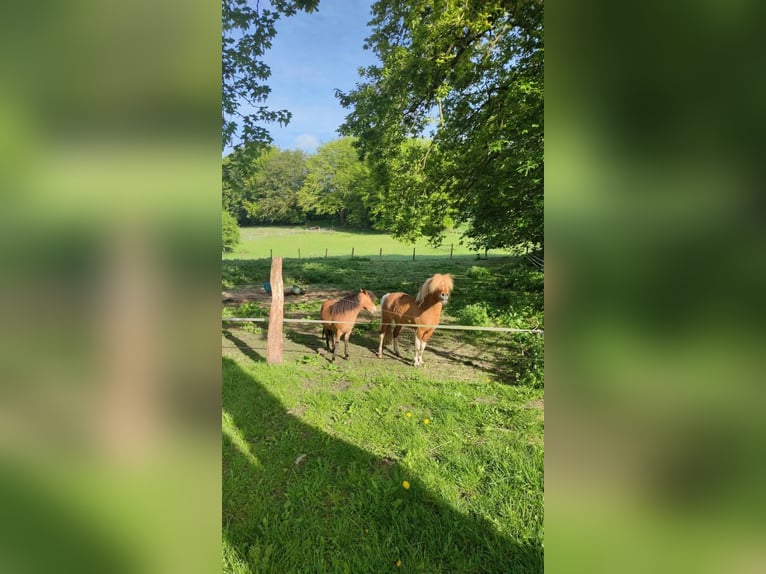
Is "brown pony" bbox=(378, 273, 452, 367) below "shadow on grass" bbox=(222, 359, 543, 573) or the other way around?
the other way around

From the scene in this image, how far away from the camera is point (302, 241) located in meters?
8.49

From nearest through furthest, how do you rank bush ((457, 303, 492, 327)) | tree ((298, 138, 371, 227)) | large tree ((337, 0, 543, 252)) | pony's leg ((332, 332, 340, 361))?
large tree ((337, 0, 543, 252)) → pony's leg ((332, 332, 340, 361)) → bush ((457, 303, 492, 327)) → tree ((298, 138, 371, 227))

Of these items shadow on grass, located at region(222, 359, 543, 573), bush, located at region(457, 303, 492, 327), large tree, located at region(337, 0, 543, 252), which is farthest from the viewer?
bush, located at region(457, 303, 492, 327)

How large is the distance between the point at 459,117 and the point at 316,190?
3.02 metres

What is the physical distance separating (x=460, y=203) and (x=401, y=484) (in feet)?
14.2

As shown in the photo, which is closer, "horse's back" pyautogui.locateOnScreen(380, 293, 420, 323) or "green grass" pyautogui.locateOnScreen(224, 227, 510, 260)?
"horse's back" pyautogui.locateOnScreen(380, 293, 420, 323)

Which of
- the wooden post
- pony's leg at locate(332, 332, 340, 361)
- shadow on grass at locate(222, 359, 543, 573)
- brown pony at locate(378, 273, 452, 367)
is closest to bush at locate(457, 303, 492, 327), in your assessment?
brown pony at locate(378, 273, 452, 367)

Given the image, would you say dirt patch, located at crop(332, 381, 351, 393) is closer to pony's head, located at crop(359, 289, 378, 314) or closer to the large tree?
pony's head, located at crop(359, 289, 378, 314)

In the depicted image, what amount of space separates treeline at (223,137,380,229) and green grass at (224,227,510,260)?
1.31ft

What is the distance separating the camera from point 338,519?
8.10ft

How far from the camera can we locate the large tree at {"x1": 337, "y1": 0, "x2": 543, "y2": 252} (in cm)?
453

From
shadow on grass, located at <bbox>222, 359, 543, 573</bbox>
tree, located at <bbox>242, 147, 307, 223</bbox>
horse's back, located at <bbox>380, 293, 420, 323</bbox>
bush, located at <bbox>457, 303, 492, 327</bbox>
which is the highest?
tree, located at <bbox>242, 147, 307, 223</bbox>
